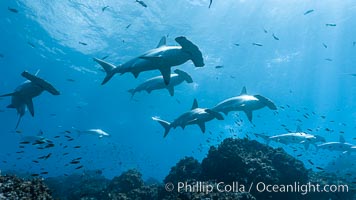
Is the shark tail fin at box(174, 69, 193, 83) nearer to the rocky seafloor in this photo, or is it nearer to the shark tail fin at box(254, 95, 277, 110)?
the rocky seafloor

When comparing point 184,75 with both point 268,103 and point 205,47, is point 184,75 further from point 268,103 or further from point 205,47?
point 205,47

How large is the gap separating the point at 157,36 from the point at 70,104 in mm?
36558

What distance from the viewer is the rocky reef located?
4434mm

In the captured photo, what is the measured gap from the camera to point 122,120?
66.2 metres

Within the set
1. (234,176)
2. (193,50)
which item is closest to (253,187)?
(234,176)

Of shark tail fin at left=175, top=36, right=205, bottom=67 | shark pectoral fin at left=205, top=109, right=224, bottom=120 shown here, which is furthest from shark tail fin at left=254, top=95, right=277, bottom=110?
shark tail fin at left=175, top=36, right=205, bottom=67

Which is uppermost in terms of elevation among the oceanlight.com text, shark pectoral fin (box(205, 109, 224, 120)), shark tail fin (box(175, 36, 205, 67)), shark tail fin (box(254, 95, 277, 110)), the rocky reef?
shark tail fin (box(254, 95, 277, 110))

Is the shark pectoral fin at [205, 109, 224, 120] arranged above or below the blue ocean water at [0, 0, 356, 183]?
below

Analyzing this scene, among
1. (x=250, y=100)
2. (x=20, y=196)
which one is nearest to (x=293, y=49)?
(x=250, y=100)

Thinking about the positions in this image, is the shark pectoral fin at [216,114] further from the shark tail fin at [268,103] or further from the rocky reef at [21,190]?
the rocky reef at [21,190]

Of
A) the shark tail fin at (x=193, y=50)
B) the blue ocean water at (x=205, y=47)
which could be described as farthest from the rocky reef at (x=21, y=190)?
the blue ocean water at (x=205, y=47)

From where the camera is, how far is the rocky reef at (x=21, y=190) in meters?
4.43

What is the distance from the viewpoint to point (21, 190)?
4789mm

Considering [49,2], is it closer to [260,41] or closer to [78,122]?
[260,41]
